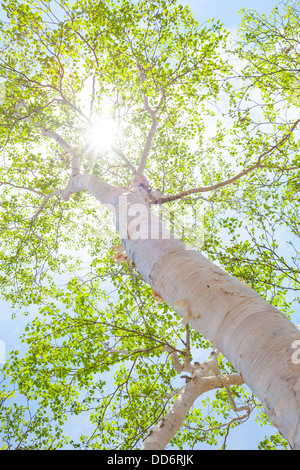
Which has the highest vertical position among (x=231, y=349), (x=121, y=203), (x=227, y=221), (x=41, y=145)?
(x=41, y=145)

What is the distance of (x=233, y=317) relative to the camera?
1.40 meters

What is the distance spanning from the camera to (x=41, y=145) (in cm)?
877

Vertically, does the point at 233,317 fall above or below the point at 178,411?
above

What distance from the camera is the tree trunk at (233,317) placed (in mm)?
1042

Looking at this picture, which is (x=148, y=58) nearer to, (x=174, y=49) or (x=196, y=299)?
(x=174, y=49)

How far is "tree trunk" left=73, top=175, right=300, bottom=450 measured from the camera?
104 cm

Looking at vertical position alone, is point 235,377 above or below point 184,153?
below

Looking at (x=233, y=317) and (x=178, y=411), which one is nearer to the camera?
(x=233, y=317)

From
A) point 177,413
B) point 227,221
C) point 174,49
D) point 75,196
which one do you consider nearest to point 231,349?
point 177,413

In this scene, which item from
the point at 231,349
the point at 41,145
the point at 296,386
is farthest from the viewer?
the point at 41,145

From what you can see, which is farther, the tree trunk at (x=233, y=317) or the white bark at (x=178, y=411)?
the white bark at (x=178, y=411)

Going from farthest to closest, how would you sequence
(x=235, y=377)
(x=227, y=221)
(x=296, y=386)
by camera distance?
1. (x=227, y=221)
2. (x=235, y=377)
3. (x=296, y=386)

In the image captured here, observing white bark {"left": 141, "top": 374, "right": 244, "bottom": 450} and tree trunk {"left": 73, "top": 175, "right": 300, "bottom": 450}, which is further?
white bark {"left": 141, "top": 374, "right": 244, "bottom": 450}
